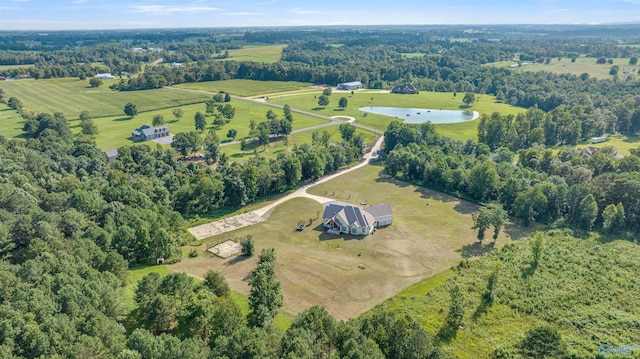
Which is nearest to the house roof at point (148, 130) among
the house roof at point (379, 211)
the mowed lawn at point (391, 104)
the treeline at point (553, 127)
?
the mowed lawn at point (391, 104)

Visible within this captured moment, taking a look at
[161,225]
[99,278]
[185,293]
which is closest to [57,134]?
[161,225]

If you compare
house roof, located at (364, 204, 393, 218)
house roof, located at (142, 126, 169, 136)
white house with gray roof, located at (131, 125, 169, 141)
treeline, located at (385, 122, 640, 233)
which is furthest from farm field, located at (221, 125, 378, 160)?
house roof, located at (364, 204, 393, 218)

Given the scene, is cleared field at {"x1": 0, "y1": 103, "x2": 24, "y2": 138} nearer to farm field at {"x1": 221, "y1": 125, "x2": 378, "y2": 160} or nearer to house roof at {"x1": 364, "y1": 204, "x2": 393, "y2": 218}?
farm field at {"x1": 221, "y1": 125, "x2": 378, "y2": 160}

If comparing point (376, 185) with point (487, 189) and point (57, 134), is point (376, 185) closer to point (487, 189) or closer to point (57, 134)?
point (487, 189)

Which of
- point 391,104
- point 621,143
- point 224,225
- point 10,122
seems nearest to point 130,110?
point 10,122

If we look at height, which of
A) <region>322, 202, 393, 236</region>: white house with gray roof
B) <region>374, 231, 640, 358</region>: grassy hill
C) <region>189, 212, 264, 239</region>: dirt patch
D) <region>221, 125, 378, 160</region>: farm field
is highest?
<region>221, 125, 378, 160</region>: farm field

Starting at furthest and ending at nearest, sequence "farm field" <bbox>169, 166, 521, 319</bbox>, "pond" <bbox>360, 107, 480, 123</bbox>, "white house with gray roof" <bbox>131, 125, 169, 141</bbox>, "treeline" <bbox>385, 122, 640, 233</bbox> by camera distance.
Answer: "pond" <bbox>360, 107, 480, 123</bbox> → "white house with gray roof" <bbox>131, 125, 169, 141</bbox> → "treeline" <bbox>385, 122, 640, 233</bbox> → "farm field" <bbox>169, 166, 521, 319</bbox>

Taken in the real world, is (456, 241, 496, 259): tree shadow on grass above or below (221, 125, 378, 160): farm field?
below
